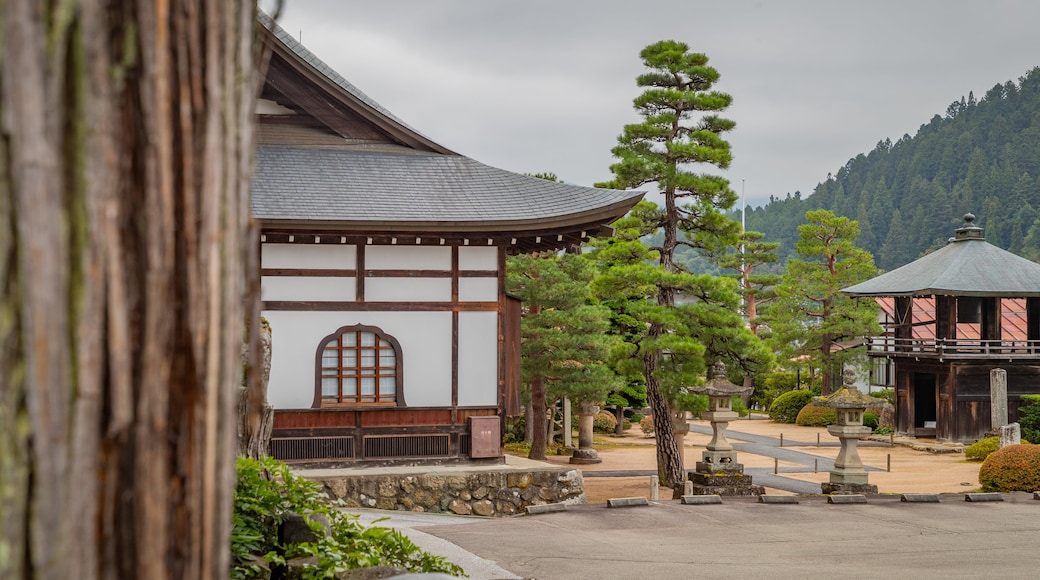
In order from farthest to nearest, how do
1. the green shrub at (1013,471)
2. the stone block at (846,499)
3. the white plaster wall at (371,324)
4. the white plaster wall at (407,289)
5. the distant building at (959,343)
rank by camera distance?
the distant building at (959,343) < the green shrub at (1013,471) < the white plaster wall at (407,289) < the white plaster wall at (371,324) < the stone block at (846,499)

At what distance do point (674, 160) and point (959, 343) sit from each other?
58.5ft

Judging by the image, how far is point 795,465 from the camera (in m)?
27.1

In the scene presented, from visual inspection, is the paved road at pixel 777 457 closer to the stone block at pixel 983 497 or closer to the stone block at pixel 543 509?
the stone block at pixel 983 497

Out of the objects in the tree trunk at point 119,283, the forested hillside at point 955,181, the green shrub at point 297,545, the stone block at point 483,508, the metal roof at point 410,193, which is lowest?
the stone block at point 483,508

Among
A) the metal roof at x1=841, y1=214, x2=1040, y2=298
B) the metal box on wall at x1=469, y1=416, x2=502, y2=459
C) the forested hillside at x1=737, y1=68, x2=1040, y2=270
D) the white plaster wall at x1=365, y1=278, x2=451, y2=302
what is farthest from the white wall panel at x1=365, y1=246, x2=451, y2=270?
the forested hillside at x1=737, y1=68, x2=1040, y2=270

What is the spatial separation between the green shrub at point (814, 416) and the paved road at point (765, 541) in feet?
81.6

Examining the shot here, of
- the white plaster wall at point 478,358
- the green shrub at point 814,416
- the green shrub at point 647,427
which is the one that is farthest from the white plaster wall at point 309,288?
the green shrub at point 814,416

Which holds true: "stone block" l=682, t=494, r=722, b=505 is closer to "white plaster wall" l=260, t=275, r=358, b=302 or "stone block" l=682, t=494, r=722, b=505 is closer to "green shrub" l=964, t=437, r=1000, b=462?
"white plaster wall" l=260, t=275, r=358, b=302

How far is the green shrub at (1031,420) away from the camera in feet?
94.0

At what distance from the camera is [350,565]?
5.87 metres

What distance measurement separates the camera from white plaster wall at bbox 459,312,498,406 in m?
14.8

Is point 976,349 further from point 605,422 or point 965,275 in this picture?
point 605,422

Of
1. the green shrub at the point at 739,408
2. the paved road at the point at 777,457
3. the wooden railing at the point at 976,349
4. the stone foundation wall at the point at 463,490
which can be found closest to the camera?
the stone foundation wall at the point at 463,490

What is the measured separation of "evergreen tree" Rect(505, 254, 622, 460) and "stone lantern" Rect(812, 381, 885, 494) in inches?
247
